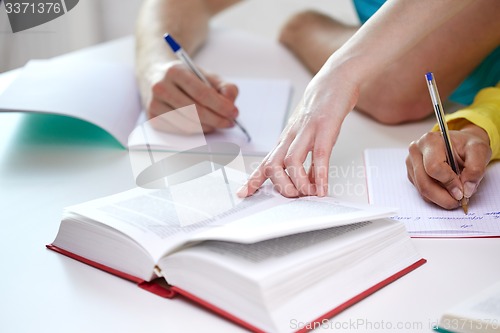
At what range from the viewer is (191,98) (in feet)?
4.18

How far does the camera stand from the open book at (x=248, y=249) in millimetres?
710

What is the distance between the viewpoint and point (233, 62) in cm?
167

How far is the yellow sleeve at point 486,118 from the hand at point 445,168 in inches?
2.5

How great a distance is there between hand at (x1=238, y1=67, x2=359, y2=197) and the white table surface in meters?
0.11

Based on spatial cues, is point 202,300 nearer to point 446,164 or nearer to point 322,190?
point 322,190

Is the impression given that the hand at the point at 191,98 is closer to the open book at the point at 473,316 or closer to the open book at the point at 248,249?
the open book at the point at 248,249

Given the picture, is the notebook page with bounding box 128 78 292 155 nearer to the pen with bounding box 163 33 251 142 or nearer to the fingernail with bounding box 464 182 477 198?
the pen with bounding box 163 33 251 142

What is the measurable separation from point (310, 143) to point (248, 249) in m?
0.27

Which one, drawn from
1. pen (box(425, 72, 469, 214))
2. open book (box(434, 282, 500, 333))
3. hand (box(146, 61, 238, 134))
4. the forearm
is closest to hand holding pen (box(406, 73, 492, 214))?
pen (box(425, 72, 469, 214))

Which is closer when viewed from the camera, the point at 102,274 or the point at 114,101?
the point at 102,274

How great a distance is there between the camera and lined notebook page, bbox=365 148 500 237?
922mm

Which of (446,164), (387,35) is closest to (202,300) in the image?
(446,164)

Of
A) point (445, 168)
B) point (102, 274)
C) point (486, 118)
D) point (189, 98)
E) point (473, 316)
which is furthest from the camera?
point (189, 98)

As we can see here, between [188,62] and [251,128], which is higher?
[188,62]
